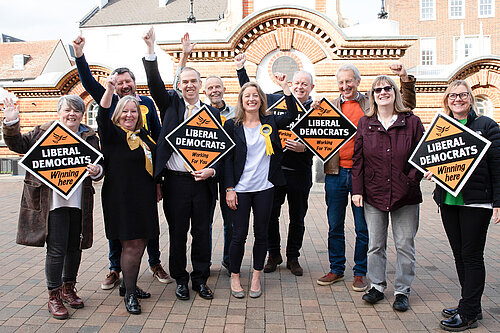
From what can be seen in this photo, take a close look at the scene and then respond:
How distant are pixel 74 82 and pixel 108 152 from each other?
1505cm

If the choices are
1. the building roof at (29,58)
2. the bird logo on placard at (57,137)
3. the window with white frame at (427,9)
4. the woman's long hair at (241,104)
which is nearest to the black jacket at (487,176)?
the woman's long hair at (241,104)

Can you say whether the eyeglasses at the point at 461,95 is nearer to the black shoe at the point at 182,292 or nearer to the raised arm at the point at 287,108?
the raised arm at the point at 287,108

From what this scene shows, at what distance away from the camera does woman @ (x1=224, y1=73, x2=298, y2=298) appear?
4535 millimetres

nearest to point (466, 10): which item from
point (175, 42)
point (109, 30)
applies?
point (175, 42)

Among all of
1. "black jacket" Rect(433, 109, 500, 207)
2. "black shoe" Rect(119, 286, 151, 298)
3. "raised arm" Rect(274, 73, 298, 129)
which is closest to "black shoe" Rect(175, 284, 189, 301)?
"black shoe" Rect(119, 286, 151, 298)

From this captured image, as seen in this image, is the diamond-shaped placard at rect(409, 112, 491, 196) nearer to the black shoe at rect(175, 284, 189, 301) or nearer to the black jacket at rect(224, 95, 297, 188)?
the black jacket at rect(224, 95, 297, 188)

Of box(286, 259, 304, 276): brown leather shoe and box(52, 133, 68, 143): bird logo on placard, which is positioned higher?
box(52, 133, 68, 143): bird logo on placard

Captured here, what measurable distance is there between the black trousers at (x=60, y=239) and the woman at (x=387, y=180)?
2.95m

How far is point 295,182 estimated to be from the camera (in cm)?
522

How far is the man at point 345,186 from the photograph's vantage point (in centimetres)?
470

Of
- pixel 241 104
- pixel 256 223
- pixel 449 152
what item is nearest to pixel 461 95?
pixel 449 152

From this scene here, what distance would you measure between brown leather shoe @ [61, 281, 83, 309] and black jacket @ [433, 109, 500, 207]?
3.98 m

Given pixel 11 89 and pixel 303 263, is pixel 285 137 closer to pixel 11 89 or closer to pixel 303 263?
pixel 303 263

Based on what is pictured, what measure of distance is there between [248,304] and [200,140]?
1839mm
